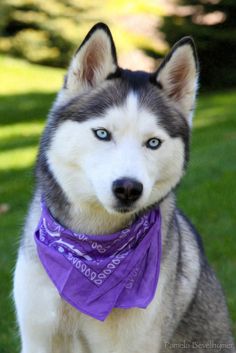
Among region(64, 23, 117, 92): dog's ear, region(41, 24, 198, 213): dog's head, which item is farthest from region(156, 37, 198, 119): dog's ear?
region(64, 23, 117, 92): dog's ear

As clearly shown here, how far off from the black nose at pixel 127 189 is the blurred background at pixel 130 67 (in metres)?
2.09

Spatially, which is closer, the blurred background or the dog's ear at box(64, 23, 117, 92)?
the dog's ear at box(64, 23, 117, 92)

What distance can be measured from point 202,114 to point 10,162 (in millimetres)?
5435

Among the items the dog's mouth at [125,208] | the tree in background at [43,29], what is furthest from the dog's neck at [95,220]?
the tree in background at [43,29]

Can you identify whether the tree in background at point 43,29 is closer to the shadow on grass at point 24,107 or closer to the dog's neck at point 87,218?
the shadow on grass at point 24,107

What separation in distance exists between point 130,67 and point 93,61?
1680cm

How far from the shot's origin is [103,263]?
4.05 m

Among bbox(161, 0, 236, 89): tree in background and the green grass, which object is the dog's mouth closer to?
the green grass

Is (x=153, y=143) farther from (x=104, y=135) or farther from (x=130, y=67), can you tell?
(x=130, y=67)

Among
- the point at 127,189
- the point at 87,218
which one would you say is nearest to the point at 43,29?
the point at 87,218

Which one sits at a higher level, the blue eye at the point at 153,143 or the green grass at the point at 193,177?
the blue eye at the point at 153,143

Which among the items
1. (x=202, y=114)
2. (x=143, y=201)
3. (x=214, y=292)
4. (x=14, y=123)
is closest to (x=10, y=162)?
(x=14, y=123)

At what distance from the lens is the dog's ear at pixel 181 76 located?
389cm

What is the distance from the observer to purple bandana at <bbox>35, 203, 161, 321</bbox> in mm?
3926
